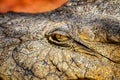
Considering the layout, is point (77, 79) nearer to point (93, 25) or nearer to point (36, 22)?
point (93, 25)

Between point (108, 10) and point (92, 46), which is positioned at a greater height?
point (108, 10)

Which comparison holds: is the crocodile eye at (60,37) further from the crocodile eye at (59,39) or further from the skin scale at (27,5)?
the skin scale at (27,5)

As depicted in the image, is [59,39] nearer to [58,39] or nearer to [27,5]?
[58,39]

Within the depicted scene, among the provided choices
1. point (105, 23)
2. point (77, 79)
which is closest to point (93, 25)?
point (105, 23)

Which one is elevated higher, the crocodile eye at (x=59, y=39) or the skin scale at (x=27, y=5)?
the crocodile eye at (x=59, y=39)

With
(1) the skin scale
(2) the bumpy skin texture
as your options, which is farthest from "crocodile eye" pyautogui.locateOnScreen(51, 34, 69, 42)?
(1) the skin scale

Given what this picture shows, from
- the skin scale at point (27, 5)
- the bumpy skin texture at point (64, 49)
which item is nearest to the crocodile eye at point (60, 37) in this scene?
the bumpy skin texture at point (64, 49)
